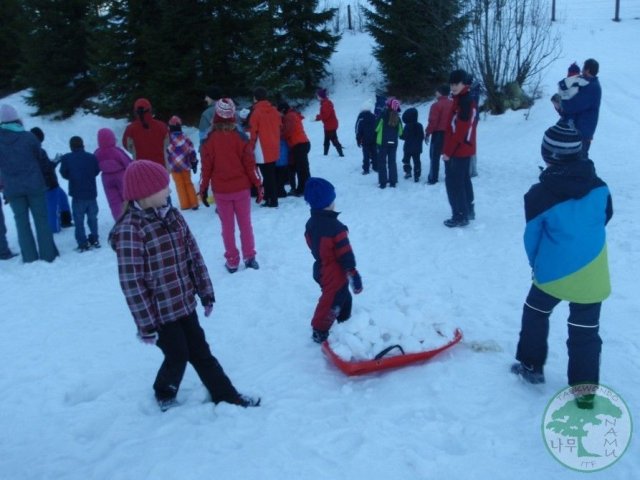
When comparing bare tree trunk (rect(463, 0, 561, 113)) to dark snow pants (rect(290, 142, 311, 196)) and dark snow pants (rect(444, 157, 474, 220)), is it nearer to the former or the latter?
dark snow pants (rect(290, 142, 311, 196))

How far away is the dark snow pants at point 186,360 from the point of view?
3.59 m

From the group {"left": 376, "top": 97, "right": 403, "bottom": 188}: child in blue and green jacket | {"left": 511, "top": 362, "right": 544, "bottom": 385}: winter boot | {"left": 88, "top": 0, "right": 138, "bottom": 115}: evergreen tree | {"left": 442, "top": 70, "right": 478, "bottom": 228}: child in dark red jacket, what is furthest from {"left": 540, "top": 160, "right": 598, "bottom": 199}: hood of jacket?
{"left": 88, "top": 0, "right": 138, "bottom": 115}: evergreen tree

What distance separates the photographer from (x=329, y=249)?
14.5ft

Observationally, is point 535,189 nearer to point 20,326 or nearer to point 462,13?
point 20,326

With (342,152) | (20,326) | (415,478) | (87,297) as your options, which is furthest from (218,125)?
(342,152)

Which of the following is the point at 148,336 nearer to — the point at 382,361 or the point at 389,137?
the point at 382,361

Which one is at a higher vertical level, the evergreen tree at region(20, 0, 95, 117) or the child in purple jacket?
the evergreen tree at region(20, 0, 95, 117)

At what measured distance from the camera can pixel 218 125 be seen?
20.4ft

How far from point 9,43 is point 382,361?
89.1 feet

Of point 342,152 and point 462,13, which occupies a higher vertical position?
point 462,13

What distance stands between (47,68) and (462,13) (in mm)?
16237

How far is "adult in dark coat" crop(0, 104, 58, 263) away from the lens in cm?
710

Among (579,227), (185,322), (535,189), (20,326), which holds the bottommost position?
Answer: (20,326)

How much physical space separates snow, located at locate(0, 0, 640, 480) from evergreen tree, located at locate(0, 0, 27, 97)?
62.1ft
